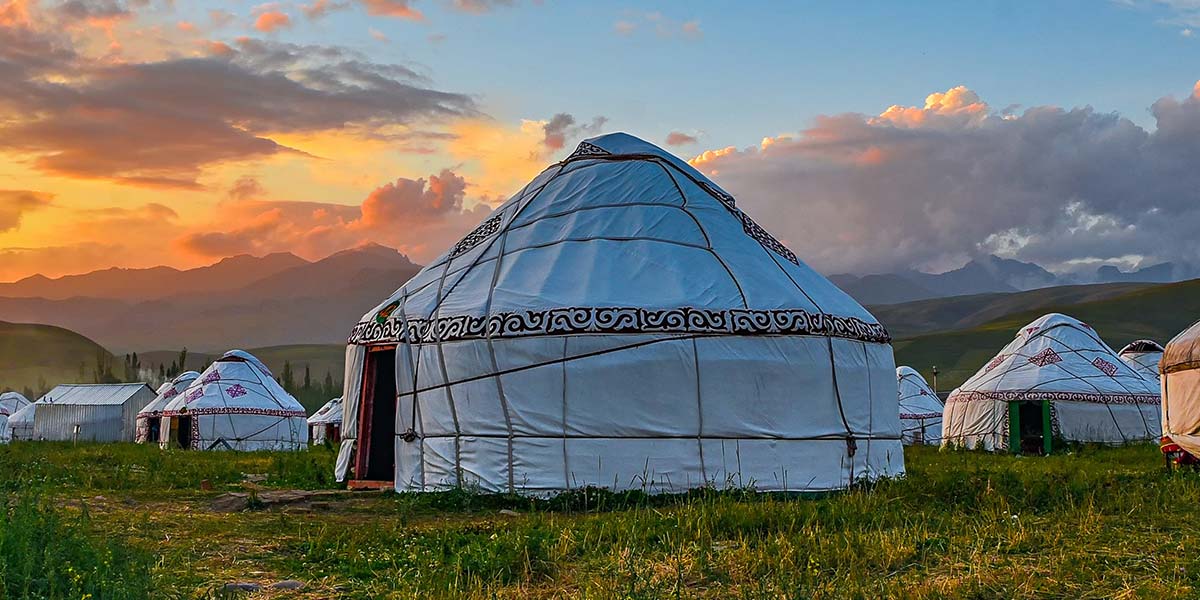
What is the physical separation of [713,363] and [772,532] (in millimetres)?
3071

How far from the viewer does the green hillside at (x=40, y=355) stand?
389 feet

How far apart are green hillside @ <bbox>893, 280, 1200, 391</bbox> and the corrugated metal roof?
6118 cm

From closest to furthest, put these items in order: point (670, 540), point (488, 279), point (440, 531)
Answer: point (670, 540) < point (440, 531) < point (488, 279)

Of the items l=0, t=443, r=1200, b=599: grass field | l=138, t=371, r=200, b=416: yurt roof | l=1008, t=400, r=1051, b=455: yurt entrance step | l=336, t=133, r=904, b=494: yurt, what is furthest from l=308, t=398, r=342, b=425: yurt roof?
l=0, t=443, r=1200, b=599: grass field

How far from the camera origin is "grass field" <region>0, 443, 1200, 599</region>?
523 cm

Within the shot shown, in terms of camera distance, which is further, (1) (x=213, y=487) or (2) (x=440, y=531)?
(1) (x=213, y=487)

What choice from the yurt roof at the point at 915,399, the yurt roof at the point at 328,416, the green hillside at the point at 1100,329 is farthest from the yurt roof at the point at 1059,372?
the green hillside at the point at 1100,329

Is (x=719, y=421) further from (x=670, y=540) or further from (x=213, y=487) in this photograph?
(x=213, y=487)

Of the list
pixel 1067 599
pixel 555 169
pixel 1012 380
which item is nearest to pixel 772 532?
pixel 1067 599

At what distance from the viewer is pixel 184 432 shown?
2709 cm

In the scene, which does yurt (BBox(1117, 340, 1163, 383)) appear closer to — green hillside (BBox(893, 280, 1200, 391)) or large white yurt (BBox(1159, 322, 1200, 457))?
large white yurt (BBox(1159, 322, 1200, 457))

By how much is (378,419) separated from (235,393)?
16.2 meters

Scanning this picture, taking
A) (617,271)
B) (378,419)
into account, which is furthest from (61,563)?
(378,419)

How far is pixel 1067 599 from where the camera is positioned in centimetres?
506
